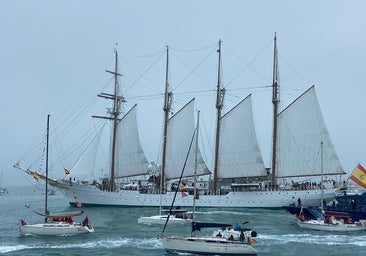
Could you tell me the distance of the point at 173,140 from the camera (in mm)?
78000

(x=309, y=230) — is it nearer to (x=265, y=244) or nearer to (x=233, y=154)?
(x=265, y=244)

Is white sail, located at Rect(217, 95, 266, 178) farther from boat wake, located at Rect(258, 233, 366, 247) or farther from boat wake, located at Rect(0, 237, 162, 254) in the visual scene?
boat wake, located at Rect(0, 237, 162, 254)

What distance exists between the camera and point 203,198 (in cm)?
7431

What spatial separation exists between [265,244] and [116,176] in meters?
44.7

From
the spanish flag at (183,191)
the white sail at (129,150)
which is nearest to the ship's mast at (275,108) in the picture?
the spanish flag at (183,191)

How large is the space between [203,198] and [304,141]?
1773cm

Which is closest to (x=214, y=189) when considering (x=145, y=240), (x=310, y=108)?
(x=310, y=108)

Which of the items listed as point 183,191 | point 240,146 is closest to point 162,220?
point 183,191

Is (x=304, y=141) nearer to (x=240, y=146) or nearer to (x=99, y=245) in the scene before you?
(x=240, y=146)

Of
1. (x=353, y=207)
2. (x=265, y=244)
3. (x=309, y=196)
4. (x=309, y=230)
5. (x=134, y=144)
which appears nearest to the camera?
(x=265, y=244)

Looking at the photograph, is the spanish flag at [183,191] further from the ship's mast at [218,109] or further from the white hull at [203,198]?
the ship's mast at [218,109]

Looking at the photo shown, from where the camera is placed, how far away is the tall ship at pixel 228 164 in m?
71.6

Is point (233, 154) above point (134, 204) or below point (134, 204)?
above

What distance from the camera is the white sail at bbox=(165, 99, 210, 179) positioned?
75.8m
